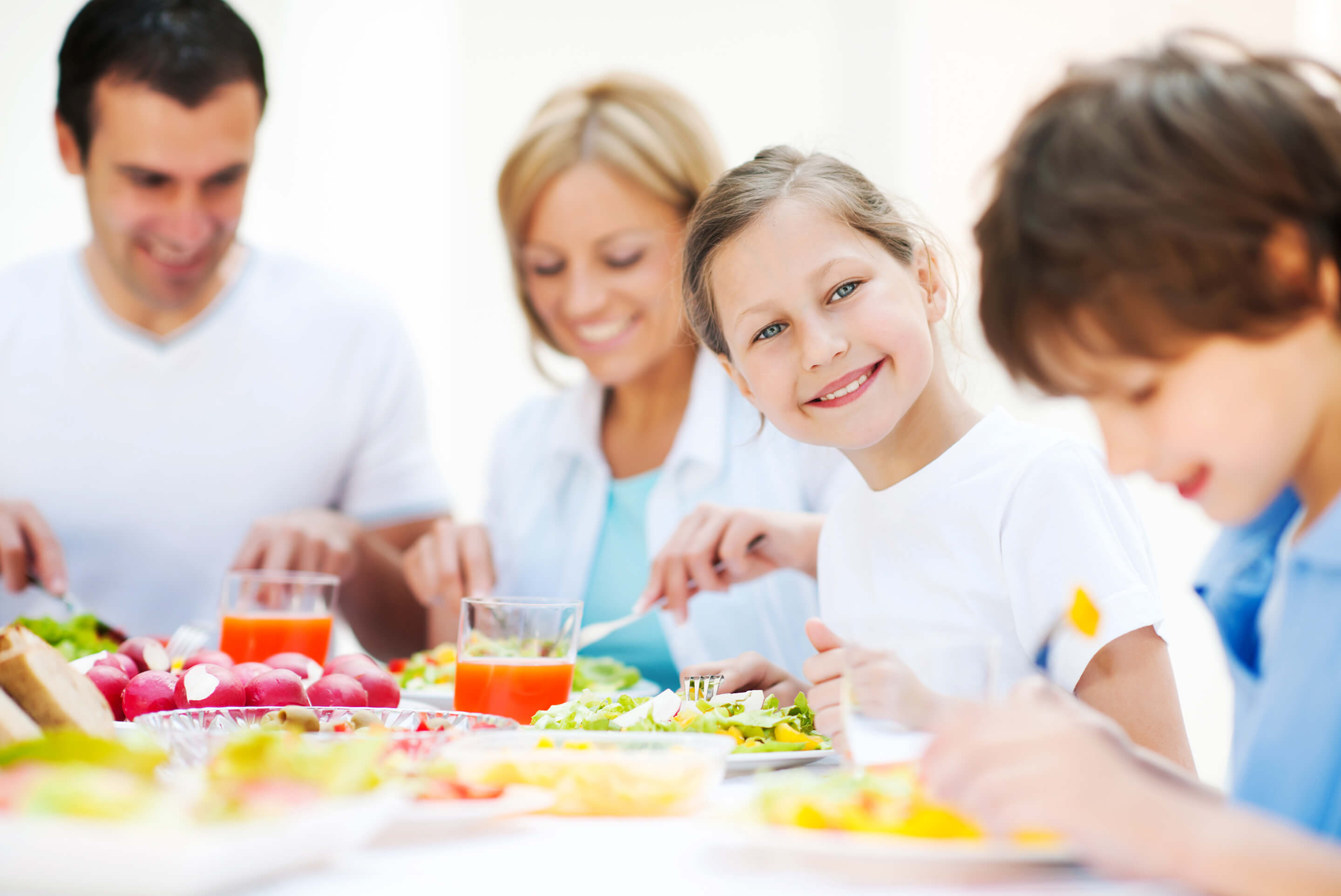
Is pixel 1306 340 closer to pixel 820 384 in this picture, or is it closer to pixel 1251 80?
pixel 1251 80

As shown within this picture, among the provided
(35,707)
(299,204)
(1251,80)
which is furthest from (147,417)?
(1251,80)

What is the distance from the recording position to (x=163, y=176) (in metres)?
1.94

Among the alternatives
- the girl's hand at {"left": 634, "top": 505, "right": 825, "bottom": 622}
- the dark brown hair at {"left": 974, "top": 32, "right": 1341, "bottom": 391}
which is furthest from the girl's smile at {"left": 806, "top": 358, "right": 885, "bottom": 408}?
the dark brown hair at {"left": 974, "top": 32, "right": 1341, "bottom": 391}

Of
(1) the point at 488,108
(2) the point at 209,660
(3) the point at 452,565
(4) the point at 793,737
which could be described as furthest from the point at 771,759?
(1) the point at 488,108

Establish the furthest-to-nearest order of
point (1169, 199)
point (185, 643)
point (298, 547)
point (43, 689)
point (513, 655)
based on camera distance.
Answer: point (298, 547) → point (185, 643) → point (513, 655) → point (43, 689) → point (1169, 199)

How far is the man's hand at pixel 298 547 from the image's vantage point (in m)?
1.77

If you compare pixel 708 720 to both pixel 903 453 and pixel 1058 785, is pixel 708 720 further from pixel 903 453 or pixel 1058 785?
pixel 903 453

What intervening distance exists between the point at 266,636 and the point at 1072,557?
1.00m

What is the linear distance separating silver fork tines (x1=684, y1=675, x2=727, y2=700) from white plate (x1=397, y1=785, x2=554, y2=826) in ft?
1.20

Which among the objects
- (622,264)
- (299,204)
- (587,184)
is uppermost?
(299,204)

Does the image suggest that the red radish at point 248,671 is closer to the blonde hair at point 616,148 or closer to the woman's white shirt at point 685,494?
the woman's white shirt at point 685,494

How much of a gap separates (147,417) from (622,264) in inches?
38.8

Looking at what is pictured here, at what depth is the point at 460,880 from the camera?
60 centimetres

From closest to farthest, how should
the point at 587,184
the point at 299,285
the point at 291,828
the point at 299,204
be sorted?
the point at 291,828
the point at 587,184
the point at 299,285
the point at 299,204
